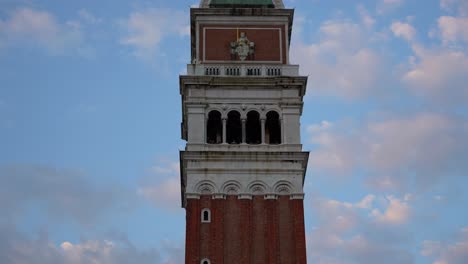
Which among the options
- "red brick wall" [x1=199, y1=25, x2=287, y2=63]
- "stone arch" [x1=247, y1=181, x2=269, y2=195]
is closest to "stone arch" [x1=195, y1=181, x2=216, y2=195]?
"stone arch" [x1=247, y1=181, x2=269, y2=195]

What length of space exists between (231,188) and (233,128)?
5.78 m

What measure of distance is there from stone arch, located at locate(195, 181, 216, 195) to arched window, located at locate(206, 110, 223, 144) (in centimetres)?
419

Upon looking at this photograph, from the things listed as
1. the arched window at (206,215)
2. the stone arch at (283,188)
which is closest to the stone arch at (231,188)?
the arched window at (206,215)

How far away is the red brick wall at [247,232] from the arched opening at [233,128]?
5811 millimetres

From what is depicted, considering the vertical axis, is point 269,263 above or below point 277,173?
below

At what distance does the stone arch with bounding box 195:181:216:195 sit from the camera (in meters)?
63.5

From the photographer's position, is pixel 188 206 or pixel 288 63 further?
pixel 288 63

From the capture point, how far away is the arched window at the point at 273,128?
66938 millimetres

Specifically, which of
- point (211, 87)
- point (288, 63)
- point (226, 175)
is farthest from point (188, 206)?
point (288, 63)

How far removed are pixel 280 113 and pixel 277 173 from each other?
4.93 m

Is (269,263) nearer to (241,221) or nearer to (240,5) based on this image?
(241,221)

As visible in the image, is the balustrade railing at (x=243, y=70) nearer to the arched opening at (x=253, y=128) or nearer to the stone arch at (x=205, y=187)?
the arched opening at (x=253, y=128)

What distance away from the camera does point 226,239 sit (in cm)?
6209

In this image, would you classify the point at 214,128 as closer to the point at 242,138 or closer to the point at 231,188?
the point at 242,138
